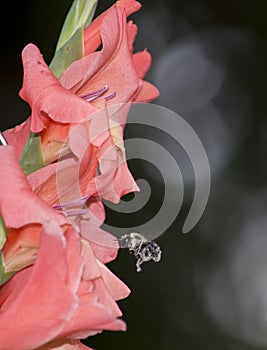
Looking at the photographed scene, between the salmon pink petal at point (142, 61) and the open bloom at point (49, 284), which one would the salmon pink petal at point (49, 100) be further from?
the salmon pink petal at point (142, 61)

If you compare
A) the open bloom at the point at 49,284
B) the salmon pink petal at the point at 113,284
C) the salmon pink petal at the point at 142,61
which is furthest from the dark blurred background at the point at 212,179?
the open bloom at the point at 49,284

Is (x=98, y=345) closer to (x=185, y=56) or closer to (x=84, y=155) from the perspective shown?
(x=185, y=56)

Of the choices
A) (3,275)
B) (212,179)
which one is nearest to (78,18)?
(3,275)

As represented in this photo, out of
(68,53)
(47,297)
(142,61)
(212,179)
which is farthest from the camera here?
(212,179)

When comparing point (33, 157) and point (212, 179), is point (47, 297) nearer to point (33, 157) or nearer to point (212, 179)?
point (33, 157)

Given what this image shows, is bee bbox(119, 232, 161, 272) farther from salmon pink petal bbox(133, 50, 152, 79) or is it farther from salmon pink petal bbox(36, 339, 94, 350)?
salmon pink petal bbox(133, 50, 152, 79)

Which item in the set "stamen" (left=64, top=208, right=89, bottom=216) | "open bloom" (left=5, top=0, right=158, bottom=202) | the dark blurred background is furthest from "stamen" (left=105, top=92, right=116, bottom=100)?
the dark blurred background

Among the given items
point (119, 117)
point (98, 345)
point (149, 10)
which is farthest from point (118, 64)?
point (149, 10)
